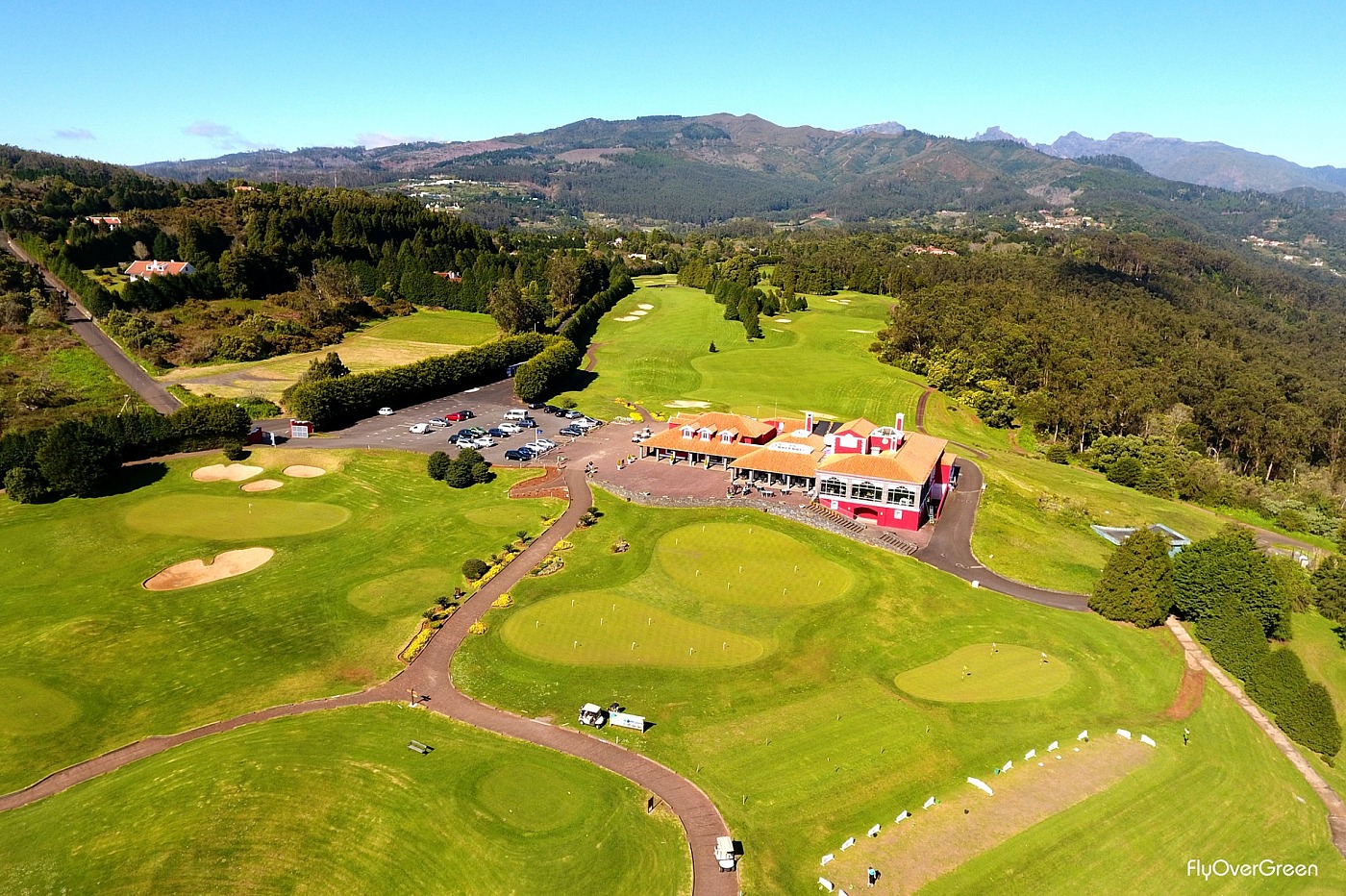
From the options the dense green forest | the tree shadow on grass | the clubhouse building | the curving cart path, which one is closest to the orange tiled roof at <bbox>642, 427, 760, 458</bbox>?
the clubhouse building

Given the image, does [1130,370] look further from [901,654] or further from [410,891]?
[410,891]

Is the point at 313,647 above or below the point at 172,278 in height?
below

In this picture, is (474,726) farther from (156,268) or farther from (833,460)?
(156,268)

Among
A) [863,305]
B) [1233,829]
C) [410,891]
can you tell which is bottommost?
[1233,829]

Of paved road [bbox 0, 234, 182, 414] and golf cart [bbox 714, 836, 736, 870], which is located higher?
paved road [bbox 0, 234, 182, 414]

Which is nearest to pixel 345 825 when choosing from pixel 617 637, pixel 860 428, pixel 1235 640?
pixel 617 637

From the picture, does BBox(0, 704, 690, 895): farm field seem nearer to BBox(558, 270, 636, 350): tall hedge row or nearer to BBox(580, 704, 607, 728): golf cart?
BBox(580, 704, 607, 728): golf cart

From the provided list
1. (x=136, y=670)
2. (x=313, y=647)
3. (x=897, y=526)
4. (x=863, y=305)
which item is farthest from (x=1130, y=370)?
(x=136, y=670)

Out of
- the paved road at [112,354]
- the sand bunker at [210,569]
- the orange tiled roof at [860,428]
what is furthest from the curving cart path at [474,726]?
the paved road at [112,354]
